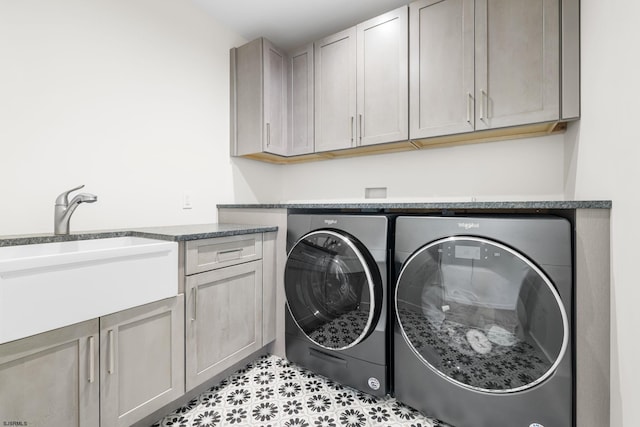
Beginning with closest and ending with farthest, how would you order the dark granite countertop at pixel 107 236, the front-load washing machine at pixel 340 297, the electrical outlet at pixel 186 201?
the dark granite countertop at pixel 107 236, the front-load washing machine at pixel 340 297, the electrical outlet at pixel 186 201

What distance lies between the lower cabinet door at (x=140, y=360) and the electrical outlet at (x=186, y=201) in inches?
34.7

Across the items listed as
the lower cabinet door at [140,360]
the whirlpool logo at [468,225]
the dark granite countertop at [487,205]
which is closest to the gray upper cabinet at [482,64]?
the dark granite countertop at [487,205]

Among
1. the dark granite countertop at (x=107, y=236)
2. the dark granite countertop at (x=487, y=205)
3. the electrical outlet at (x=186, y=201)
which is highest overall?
the electrical outlet at (x=186, y=201)

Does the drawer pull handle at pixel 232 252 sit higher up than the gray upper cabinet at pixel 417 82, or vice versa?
the gray upper cabinet at pixel 417 82

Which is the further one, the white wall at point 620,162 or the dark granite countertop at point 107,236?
the dark granite countertop at point 107,236

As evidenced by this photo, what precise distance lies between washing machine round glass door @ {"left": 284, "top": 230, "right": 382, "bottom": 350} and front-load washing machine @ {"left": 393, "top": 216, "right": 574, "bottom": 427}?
0.15 metres

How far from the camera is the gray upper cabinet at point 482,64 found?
150 centimetres

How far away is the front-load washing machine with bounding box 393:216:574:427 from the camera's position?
1.09 meters

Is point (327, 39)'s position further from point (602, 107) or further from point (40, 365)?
point (40, 365)

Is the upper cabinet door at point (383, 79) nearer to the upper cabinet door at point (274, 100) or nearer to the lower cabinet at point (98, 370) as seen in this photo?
the upper cabinet door at point (274, 100)

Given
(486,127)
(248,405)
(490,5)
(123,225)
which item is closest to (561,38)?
(490,5)

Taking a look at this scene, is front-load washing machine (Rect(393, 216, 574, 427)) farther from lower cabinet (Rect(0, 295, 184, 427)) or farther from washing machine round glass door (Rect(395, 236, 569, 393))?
lower cabinet (Rect(0, 295, 184, 427))

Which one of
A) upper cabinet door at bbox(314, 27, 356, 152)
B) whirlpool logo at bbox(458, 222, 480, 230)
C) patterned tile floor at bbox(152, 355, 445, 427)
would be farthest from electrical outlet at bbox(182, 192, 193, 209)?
whirlpool logo at bbox(458, 222, 480, 230)

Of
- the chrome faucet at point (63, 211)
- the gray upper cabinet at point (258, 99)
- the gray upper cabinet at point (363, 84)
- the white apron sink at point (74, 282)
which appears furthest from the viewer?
the gray upper cabinet at point (258, 99)
